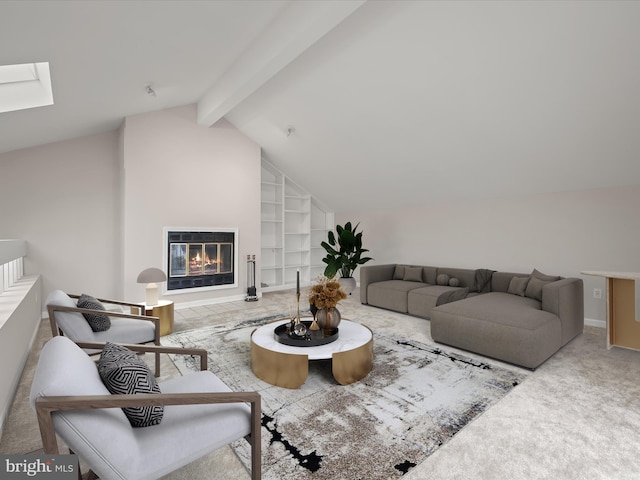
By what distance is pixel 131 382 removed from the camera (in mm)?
1394

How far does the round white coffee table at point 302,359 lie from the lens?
251cm

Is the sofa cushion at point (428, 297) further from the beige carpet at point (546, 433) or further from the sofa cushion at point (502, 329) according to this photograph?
the beige carpet at point (546, 433)

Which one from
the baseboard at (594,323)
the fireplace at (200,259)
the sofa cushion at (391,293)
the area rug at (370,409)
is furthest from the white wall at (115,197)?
the baseboard at (594,323)

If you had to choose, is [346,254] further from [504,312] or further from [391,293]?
[504,312]

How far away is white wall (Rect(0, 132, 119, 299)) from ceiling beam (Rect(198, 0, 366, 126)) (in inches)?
97.5

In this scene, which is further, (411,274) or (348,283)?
(348,283)

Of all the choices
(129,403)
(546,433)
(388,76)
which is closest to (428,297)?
(546,433)

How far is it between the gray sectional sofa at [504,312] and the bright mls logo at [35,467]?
3.19 metres

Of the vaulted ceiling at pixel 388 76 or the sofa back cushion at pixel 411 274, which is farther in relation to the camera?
the sofa back cushion at pixel 411 274

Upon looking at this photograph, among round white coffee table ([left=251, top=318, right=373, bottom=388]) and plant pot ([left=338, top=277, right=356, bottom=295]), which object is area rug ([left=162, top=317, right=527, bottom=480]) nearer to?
round white coffee table ([left=251, top=318, right=373, bottom=388])

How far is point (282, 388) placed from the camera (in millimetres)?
2539

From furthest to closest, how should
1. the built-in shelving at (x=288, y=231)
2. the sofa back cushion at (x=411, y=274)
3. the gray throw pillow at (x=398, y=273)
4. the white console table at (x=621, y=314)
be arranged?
the built-in shelving at (x=288, y=231), the gray throw pillow at (x=398, y=273), the sofa back cushion at (x=411, y=274), the white console table at (x=621, y=314)

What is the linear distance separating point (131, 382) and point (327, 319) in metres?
1.77

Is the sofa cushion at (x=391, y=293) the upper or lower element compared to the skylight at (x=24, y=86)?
lower
